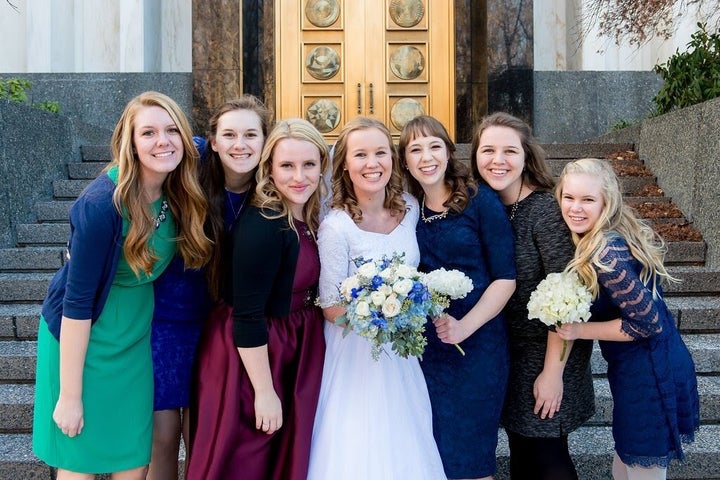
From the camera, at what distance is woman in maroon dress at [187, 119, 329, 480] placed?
2619 mm

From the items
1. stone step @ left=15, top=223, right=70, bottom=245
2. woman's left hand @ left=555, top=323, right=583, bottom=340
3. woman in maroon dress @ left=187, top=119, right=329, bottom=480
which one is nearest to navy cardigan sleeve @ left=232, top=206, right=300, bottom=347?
woman in maroon dress @ left=187, top=119, right=329, bottom=480

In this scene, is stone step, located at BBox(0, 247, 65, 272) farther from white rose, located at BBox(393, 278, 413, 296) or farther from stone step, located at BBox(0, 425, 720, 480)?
white rose, located at BBox(393, 278, 413, 296)

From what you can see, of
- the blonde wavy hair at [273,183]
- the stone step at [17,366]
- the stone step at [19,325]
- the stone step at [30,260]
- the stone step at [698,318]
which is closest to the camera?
the blonde wavy hair at [273,183]

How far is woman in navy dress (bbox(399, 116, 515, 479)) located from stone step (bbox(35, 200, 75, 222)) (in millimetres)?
4456

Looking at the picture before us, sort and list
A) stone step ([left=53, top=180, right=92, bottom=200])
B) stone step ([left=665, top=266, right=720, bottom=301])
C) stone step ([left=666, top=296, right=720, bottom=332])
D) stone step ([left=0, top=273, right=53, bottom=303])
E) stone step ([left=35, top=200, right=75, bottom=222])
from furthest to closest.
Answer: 1. stone step ([left=53, top=180, right=92, bottom=200])
2. stone step ([left=35, top=200, right=75, bottom=222])
3. stone step ([left=665, top=266, right=720, bottom=301])
4. stone step ([left=0, top=273, right=53, bottom=303])
5. stone step ([left=666, top=296, right=720, bottom=332])

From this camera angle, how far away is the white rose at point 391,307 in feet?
7.90

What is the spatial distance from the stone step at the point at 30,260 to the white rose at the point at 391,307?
415 cm

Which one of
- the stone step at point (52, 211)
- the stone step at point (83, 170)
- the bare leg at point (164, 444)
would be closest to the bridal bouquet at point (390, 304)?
the bare leg at point (164, 444)

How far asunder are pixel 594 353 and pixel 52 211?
203 inches

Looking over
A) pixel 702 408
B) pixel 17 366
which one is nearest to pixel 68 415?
pixel 17 366

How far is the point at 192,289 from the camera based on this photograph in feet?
9.39

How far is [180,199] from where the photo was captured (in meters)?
2.80

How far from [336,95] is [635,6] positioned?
4.79 meters

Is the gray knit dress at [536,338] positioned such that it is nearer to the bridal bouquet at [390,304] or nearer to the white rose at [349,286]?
the bridal bouquet at [390,304]
